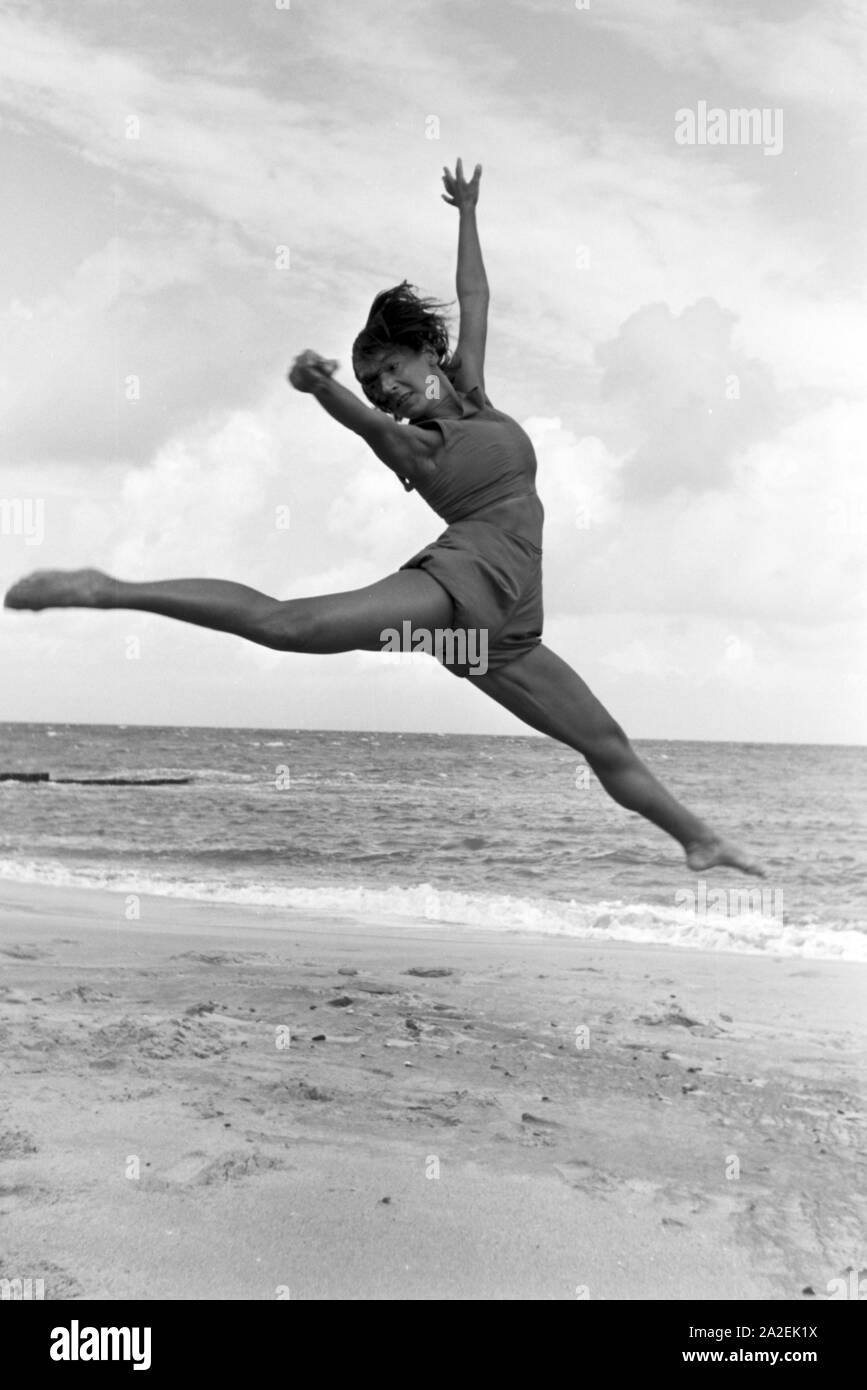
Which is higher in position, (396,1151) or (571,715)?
(571,715)

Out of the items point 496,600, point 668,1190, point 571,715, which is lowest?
point 668,1190

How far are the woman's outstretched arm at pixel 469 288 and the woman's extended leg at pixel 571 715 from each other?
2.30 ft

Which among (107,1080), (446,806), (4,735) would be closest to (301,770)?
(446,806)

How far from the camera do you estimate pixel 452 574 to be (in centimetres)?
290

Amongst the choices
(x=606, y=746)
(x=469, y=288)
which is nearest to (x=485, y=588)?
(x=606, y=746)

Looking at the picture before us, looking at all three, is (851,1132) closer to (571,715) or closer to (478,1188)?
(478,1188)

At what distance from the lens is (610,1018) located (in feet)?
24.8

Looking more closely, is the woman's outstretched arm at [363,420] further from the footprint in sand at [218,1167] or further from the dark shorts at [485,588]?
the footprint in sand at [218,1167]

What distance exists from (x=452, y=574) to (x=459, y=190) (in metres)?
1.15

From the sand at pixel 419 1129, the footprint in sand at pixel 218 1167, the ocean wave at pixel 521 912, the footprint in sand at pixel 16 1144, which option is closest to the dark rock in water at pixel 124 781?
the ocean wave at pixel 521 912

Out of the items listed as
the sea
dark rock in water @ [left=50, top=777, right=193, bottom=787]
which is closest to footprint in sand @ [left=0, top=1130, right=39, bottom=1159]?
the sea

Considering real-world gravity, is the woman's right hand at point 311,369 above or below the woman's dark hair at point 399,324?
below

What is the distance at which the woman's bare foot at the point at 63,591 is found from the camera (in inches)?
102
